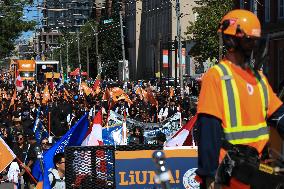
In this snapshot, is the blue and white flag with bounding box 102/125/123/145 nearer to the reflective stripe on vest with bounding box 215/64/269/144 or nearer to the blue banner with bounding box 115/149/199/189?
the blue banner with bounding box 115/149/199/189

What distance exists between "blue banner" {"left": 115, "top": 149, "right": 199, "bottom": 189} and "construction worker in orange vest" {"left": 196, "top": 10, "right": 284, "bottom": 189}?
9.06 ft

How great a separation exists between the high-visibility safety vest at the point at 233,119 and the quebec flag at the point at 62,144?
5.35 m

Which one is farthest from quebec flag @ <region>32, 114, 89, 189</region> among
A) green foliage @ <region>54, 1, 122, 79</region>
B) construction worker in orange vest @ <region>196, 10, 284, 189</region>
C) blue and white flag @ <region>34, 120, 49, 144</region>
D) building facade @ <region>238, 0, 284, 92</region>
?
green foliage @ <region>54, 1, 122, 79</region>

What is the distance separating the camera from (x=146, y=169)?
7.11 meters

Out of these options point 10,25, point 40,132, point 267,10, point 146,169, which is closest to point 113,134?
point 40,132

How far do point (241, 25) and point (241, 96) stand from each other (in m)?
0.39

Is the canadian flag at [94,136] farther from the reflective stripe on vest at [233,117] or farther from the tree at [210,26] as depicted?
the tree at [210,26]

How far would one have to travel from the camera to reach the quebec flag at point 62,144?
31.6 feet

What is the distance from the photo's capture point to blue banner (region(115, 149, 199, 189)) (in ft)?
23.3

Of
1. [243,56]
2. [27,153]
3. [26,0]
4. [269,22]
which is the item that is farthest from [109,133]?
[26,0]

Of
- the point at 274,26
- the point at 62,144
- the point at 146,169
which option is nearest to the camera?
the point at 146,169

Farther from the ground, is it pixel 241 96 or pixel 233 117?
pixel 241 96

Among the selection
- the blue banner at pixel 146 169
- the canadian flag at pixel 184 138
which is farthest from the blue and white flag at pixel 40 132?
the blue banner at pixel 146 169

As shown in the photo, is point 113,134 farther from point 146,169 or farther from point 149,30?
point 149,30
